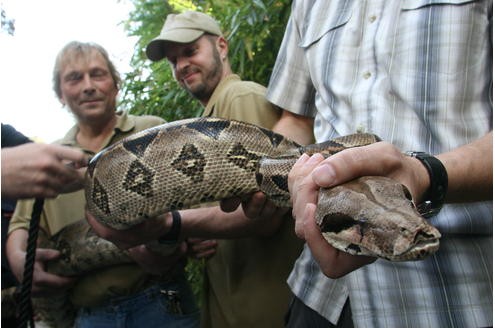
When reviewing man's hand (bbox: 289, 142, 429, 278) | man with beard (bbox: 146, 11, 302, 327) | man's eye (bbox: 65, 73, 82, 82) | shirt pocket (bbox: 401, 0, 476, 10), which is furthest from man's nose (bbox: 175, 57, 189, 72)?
man's hand (bbox: 289, 142, 429, 278)

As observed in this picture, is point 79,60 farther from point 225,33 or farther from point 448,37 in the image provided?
point 448,37

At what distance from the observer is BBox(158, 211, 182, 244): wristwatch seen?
252 centimetres

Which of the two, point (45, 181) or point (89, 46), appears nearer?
point (45, 181)

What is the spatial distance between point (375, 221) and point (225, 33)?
338 centimetres

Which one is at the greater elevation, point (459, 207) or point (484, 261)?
point (459, 207)

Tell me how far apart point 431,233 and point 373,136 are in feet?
2.14

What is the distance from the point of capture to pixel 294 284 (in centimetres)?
202

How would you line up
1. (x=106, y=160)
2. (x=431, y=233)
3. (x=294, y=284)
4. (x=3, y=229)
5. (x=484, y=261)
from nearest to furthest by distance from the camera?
(x=431, y=233)
(x=484, y=261)
(x=294, y=284)
(x=106, y=160)
(x=3, y=229)

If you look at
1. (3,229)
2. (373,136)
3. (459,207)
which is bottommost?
(3,229)

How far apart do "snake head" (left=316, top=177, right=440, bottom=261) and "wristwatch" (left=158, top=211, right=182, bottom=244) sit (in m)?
1.30

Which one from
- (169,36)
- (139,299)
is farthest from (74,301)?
(169,36)

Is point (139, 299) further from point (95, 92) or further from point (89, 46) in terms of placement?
point (89, 46)

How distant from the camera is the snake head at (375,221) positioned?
1118 mm

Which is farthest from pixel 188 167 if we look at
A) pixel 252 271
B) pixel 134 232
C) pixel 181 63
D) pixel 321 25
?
pixel 181 63
